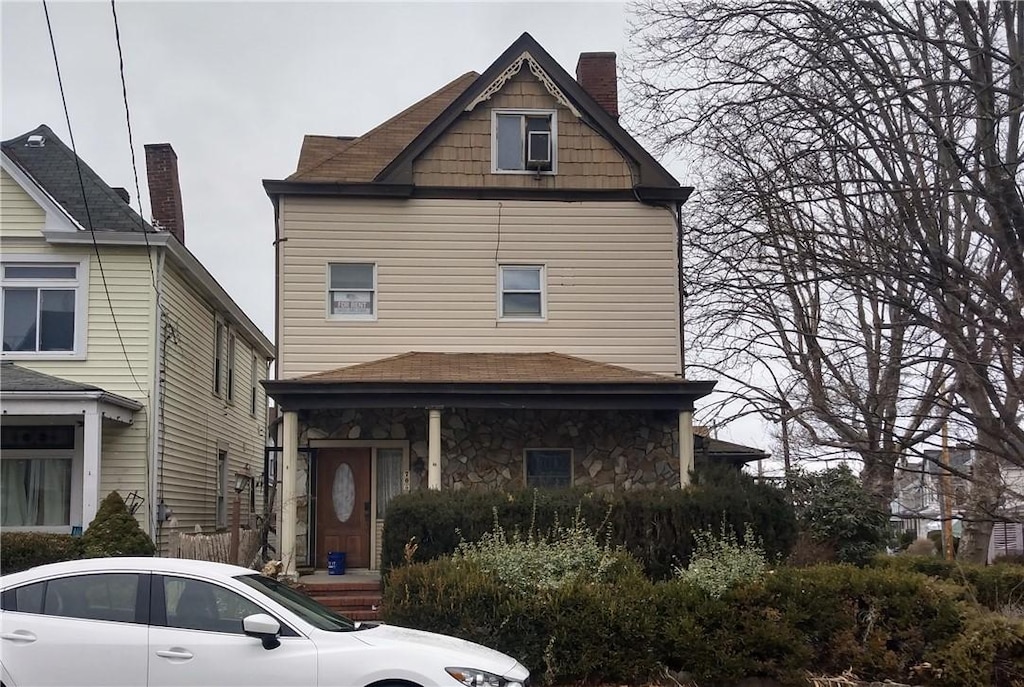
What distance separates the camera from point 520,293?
18.7 m

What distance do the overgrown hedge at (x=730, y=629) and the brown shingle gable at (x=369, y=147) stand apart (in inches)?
374

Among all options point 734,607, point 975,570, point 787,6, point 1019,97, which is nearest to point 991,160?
point 1019,97

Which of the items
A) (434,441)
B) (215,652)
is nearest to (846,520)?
(434,441)

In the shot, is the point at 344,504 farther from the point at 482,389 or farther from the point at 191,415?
the point at 191,415

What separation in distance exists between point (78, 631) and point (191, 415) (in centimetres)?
1405

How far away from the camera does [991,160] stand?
12.7 meters

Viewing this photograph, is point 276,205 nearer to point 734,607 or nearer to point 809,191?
point 809,191

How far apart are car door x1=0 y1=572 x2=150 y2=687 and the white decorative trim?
1294cm

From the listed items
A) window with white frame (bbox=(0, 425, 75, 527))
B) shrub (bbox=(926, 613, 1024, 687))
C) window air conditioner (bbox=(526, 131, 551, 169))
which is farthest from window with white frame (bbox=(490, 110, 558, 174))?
shrub (bbox=(926, 613, 1024, 687))

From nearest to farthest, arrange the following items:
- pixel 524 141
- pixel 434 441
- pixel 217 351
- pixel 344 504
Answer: pixel 434 441
pixel 344 504
pixel 524 141
pixel 217 351

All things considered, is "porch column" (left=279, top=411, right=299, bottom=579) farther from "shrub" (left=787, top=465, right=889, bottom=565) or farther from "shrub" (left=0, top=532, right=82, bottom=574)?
"shrub" (left=787, top=465, right=889, bottom=565)

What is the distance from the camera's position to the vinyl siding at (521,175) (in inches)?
741

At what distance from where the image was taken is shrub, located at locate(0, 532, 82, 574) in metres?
15.0

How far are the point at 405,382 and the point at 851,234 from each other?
6.74 m
